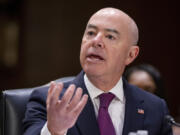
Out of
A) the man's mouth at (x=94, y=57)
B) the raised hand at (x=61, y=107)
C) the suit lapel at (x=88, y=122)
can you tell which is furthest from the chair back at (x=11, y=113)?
the raised hand at (x=61, y=107)

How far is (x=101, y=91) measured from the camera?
6.95 ft

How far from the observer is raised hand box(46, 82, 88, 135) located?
1.54 m

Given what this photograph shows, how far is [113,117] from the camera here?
2.10m

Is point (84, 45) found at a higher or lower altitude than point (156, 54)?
higher

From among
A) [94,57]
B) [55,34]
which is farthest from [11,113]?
[55,34]

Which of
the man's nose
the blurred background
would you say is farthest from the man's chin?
the blurred background

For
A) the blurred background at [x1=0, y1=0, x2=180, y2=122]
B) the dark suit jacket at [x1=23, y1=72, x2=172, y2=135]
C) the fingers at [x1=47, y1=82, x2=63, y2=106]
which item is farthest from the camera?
the blurred background at [x1=0, y1=0, x2=180, y2=122]

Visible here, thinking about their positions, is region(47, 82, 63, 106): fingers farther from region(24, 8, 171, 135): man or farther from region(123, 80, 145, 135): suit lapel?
region(123, 80, 145, 135): suit lapel

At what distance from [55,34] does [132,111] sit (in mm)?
3525

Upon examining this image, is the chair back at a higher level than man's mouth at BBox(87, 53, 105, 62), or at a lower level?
lower

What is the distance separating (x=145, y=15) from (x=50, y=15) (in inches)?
52.8

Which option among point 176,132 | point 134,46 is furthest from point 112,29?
point 176,132

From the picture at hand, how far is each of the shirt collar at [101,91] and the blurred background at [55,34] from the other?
337cm

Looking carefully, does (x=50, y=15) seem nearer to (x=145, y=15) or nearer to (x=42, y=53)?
(x=42, y=53)
